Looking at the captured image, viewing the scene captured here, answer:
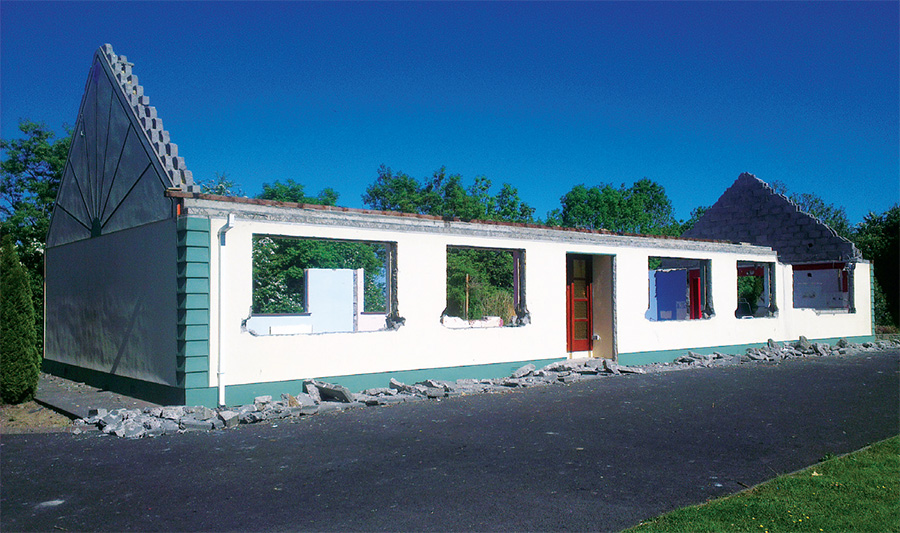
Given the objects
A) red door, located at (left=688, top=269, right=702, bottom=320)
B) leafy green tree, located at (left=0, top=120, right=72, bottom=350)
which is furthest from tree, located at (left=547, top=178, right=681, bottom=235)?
leafy green tree, located at (left=0, top=120, right=72, bottom=350)

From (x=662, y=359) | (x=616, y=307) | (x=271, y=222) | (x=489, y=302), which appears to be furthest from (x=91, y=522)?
(x=489, y=302)

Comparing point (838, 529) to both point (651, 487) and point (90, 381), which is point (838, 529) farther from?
point (90, 381)

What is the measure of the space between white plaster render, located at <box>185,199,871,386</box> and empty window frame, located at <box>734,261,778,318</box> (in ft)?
3.38

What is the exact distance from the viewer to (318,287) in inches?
907

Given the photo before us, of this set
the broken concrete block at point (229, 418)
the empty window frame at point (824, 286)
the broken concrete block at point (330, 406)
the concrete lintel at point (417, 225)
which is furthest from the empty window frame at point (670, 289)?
the broken concrete block at point (229, 418)

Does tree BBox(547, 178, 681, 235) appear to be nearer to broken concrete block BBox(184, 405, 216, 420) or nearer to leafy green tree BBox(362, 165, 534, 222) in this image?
leafy green tree BBox(362, 165, 534, 222)

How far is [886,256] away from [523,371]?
944 inches

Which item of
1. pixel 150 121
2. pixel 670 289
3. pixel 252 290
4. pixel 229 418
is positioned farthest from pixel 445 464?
pixel 670 289

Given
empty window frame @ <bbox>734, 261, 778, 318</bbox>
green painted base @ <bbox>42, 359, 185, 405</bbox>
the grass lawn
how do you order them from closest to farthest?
the grass lawn → green painted base @ <bbox>42, 359, 185, 405</bbox> → empty window frame @ <bbox>734, 261, 778, 318</bbox>

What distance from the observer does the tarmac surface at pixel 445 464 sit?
499 cm

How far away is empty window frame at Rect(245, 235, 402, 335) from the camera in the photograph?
64.3 ft

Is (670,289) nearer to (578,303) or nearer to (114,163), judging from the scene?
(578,303)

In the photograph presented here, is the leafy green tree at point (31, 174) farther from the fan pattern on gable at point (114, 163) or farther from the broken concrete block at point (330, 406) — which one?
the broken concrete block at point (330, 406)

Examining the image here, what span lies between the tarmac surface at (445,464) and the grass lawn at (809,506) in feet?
0.95
